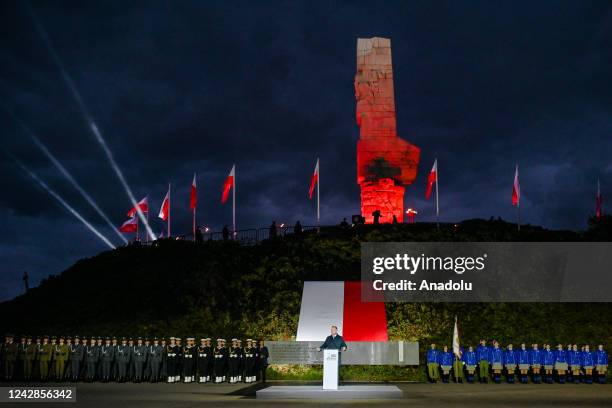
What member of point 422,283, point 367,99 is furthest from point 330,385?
point 367,99

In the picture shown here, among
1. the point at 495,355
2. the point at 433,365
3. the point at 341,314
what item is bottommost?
the point at 433,365

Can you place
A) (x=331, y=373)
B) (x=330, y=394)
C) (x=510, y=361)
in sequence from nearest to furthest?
1. (x=330, y=394)
2. (x=331, y=373)
3. (x=510, y=361)

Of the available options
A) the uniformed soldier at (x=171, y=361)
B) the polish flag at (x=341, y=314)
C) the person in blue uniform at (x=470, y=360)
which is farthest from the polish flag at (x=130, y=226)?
the person in blue uniform at (x=470, y=360)

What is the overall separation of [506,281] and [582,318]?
146 inches

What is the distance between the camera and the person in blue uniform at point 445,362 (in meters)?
23.2

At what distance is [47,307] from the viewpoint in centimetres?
3288

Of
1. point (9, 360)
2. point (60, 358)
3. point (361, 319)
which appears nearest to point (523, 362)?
point (361, 319)

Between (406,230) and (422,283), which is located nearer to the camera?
(422,283)

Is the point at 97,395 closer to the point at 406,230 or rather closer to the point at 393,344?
the point at 393,344

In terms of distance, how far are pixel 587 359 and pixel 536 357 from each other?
158 centimetres

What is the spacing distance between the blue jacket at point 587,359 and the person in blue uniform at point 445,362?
4089 mm

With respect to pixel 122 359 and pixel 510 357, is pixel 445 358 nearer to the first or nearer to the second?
pixel 510 357

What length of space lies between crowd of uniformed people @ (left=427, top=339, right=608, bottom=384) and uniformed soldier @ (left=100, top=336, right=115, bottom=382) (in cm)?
997

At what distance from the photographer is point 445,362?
23.2 meters
